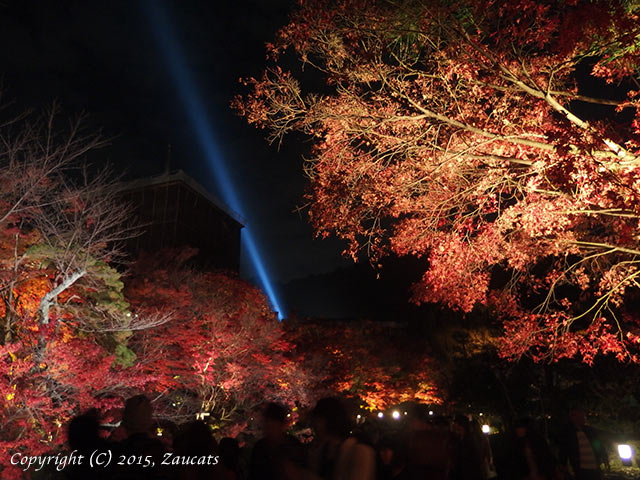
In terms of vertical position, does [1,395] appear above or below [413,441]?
above

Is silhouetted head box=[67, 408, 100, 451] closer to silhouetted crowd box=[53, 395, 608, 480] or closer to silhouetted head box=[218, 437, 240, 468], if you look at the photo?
silhouetted crowd box=[53, 395, 608, 480]

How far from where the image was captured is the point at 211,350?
585 inches

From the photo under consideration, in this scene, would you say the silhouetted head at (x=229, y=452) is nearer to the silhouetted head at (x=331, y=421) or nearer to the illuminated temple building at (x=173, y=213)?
the silhouetted head at (x=331, y=421)

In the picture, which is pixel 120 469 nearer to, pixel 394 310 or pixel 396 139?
pixel 396 139

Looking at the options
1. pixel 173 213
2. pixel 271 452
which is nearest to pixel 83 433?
pixel 271 452

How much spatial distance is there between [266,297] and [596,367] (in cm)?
1231

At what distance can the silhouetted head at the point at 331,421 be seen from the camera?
3205 millimetres

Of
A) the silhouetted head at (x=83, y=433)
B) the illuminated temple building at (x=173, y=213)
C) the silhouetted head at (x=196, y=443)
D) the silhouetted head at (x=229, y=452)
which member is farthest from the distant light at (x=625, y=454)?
the illuminated temple building at (x=173, y=213)

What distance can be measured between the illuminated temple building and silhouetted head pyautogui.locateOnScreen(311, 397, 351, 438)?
30531 millimetres

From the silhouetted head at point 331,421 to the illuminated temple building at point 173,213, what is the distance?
3053 cm

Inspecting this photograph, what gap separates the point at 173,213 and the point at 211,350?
20672 mm

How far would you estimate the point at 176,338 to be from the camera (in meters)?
13.7

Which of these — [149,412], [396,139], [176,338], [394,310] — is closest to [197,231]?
[394,310]

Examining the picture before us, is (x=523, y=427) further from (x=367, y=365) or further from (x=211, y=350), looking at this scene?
(x=367, y=365)
